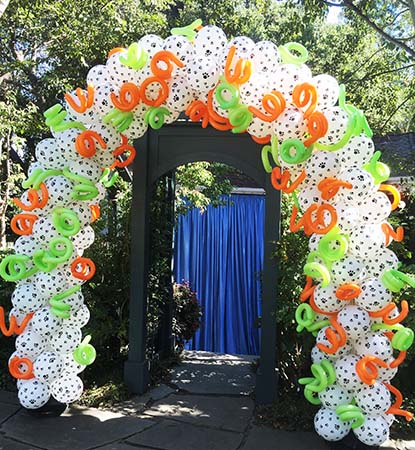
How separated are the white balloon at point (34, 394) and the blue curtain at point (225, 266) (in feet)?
15.4

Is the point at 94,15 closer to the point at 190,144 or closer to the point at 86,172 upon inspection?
the point at 190,144

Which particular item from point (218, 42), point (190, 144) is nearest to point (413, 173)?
point (190, 144)

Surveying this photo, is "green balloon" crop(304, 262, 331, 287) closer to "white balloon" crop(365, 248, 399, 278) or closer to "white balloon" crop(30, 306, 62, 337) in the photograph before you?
"white balloon" crop(365, 248, 399, 278)

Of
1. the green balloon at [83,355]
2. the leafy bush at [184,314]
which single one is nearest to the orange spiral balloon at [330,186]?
the green balloon at [83,355]

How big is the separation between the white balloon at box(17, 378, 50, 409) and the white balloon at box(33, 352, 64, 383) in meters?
0.07

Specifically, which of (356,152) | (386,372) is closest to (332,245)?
(356,152)

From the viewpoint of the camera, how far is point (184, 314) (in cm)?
692

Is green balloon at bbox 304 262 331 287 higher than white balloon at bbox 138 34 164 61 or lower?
lower

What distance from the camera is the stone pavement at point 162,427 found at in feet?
12.8

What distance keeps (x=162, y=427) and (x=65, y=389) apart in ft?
3.01

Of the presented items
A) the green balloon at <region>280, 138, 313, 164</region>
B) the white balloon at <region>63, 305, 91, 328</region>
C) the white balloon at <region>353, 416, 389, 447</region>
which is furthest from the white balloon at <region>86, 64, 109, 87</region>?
the white balloon at <region>353, 416, 389, 447</region>

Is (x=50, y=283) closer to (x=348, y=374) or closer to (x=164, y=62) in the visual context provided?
(x=164, y=62)

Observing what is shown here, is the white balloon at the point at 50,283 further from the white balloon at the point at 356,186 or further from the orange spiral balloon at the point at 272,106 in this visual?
the white balloon at the point at 356,186

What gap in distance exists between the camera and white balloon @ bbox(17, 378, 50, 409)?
159 inches
